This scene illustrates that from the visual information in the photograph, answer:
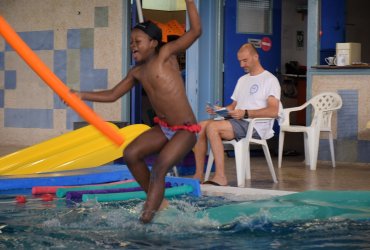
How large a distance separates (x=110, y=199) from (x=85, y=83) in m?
6.18

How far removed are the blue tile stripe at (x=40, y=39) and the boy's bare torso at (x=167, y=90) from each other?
7.96 meters

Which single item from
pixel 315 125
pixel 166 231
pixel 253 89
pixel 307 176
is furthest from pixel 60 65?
pixel 166 231

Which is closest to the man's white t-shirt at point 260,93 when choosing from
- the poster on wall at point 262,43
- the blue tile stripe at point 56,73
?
the poster on wall at point 262,43

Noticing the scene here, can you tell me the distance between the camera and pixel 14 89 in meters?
14.2

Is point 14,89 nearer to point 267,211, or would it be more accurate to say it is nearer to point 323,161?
point 323,161

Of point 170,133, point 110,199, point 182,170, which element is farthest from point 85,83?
point 170,133

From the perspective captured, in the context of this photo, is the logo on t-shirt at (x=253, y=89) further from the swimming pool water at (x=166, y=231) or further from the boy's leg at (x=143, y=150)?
the boy's leg at (x=143, y=150)

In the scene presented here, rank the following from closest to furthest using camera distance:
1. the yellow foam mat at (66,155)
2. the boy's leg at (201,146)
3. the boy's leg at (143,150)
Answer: the boy's leg at (143,150), the boy's leg at (201,146), the yellow foam mat at (66,155)

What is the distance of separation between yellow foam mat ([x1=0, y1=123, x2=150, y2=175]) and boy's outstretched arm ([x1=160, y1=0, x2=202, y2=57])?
3.53 meters

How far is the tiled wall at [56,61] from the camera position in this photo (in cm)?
1298

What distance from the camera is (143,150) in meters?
6.00

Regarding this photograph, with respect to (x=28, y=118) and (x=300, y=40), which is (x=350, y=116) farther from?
(x=28, y=118)

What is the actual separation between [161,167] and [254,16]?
727 cm

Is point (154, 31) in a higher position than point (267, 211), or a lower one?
higher
